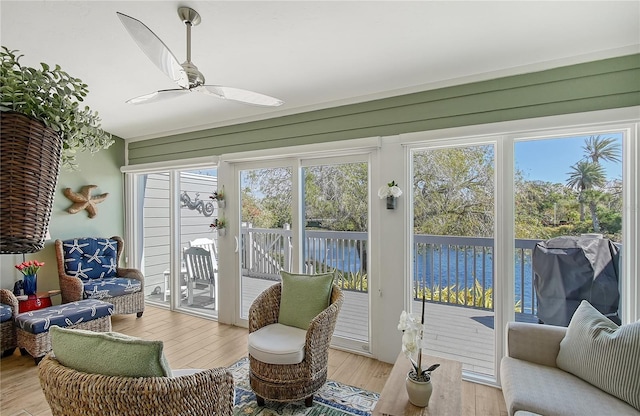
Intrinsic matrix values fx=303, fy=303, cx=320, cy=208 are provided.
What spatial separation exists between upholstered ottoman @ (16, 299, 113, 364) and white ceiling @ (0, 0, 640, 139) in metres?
2.34

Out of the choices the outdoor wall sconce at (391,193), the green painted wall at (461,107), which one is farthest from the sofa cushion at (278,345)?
the green painted wall at (461,107)

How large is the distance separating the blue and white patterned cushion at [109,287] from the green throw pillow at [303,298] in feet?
8.43

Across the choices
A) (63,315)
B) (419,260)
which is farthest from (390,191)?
(63,315)

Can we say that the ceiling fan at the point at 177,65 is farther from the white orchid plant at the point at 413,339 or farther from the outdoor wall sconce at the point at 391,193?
the white orchid plant at the point at 413,339

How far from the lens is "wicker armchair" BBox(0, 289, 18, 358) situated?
118 inches

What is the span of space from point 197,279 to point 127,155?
2.39 m

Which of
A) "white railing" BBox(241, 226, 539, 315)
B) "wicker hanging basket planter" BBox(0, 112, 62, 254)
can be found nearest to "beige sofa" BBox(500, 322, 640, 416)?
"white railing" BBox(241, 226, 539, 315)

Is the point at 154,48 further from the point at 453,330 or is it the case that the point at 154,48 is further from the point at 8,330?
the point at 8,330

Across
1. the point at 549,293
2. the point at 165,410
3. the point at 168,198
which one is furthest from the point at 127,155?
the point at 549,293

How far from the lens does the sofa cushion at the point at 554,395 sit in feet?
5.10

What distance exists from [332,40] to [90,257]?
4239mm

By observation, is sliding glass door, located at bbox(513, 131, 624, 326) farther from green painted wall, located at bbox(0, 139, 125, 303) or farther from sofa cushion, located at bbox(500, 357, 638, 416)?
green painted wall, located at bbox(0, 139, 125, 303)

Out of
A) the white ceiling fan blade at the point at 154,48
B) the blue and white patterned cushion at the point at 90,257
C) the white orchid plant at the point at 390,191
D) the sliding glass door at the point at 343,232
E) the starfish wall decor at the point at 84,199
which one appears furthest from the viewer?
the starfish wall decor at the point at 84,199

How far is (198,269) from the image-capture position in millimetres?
4441
